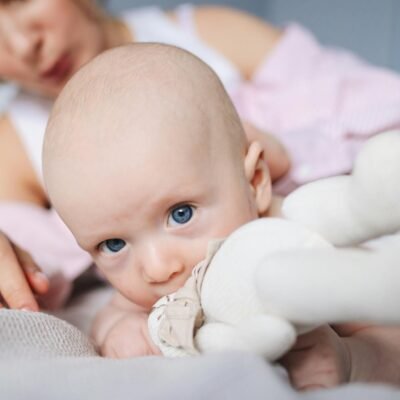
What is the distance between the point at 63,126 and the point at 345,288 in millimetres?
366

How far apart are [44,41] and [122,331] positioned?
0.71 metres

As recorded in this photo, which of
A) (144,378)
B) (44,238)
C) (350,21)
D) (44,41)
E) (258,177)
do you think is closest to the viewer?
(144,378)

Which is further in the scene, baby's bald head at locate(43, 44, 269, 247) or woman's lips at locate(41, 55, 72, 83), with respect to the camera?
woman's lips at locate(41, 55, 72, 83)

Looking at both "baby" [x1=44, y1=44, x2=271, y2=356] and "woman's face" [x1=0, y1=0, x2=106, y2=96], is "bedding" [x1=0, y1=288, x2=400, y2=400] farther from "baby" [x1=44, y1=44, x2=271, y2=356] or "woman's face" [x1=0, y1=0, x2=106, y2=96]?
"woman's face" [x1=0, y1=0, x2=106, y2=96]

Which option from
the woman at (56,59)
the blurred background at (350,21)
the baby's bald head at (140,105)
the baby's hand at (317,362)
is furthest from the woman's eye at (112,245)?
the blurred background at (350,21)

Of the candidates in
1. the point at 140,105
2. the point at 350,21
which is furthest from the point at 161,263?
the point at 350,21

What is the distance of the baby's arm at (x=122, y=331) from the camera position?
0.81 metres

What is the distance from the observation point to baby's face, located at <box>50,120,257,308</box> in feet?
2.29

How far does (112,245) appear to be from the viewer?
0.76m

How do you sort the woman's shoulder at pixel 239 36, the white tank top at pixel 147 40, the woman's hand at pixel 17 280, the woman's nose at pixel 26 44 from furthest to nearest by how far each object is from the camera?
the woman's shoulder at pixel 239 36 < the white tank top at pixel 147 40 < the woman's nose at pixel 26 44 < the woman's hand at pixel 17 280

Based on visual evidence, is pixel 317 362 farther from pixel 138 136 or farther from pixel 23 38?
pixel 23 38

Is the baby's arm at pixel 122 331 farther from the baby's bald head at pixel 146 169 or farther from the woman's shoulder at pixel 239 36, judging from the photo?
the woman's shoulder at pixel 239 36

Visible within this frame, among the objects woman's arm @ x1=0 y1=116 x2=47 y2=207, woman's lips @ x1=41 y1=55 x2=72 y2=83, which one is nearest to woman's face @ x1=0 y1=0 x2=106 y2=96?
woman's lips @ x1=41 y1=55 x2=72 y2=83

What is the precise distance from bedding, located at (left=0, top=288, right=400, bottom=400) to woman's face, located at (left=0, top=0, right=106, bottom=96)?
81cm
